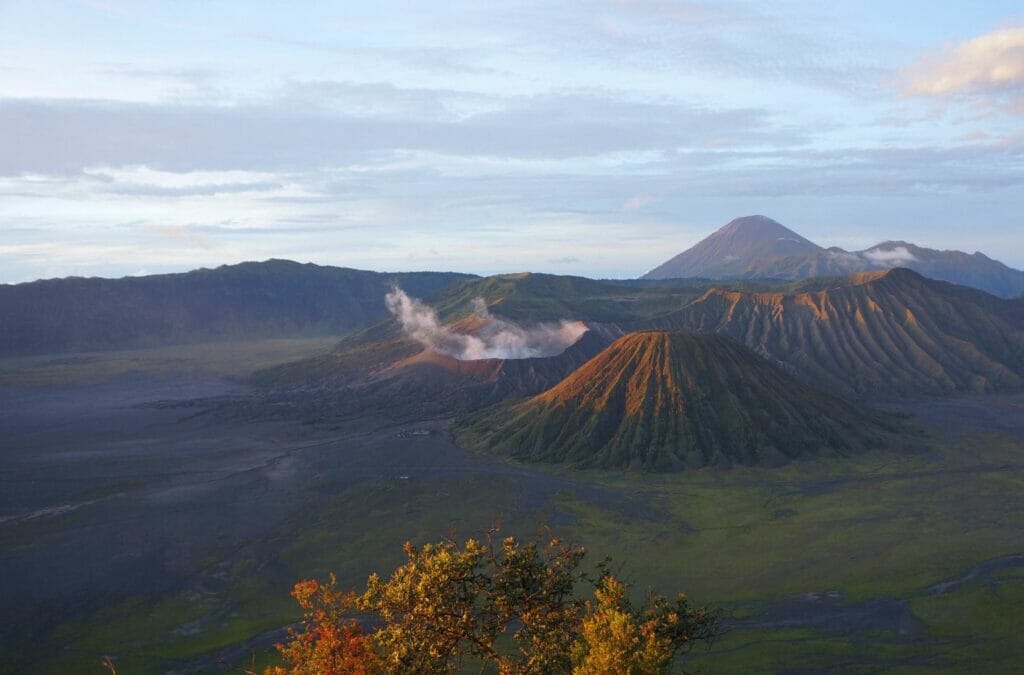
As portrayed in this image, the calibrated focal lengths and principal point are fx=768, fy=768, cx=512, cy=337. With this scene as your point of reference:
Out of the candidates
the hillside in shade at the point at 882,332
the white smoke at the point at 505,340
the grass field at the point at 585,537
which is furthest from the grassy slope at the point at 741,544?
the white smoke at the point at 505,340

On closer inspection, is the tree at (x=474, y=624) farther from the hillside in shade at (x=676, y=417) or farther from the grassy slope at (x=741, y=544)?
the hillside in shade at (x=676, y=417)

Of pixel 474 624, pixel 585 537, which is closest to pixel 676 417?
pixel 585 537

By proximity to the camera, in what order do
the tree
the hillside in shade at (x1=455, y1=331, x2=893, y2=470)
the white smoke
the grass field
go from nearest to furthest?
the tree
the grass field
the hillside in shade at (x1=455, y1=331, x2=893, y2=470)
the white smoke

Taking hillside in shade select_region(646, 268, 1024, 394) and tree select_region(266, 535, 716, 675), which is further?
hillside in shade select_region(646, 268, 1024, 394)

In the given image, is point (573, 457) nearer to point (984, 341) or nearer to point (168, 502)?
point (168, 502)

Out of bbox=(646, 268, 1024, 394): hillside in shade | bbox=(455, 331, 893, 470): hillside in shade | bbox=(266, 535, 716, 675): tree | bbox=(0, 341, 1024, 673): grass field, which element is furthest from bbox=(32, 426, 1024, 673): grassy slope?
bbox=(646, 268, 1024, 394): hillside in shade

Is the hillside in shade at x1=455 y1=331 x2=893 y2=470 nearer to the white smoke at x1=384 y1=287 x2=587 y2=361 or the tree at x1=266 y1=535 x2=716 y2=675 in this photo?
the white smoke at x1=384 y1=287 x2=587 y2=361
